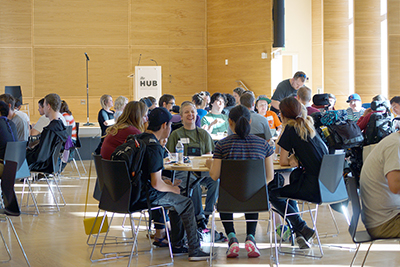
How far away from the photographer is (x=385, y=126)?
5.39 metres

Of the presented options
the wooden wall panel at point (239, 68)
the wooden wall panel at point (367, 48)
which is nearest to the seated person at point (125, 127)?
Result: the wooden wall panel at point (239, 68)

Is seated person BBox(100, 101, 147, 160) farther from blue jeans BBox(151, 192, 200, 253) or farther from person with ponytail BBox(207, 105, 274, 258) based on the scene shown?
person with ponytail BBox(207, 105, 274, 258)

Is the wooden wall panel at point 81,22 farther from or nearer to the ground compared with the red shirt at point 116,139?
farther from the ground

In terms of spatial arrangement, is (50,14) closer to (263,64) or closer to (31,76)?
(31,76)

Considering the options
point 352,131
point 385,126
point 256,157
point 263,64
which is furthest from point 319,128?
point 263,64

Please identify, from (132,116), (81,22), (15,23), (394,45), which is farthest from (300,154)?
(15,23)

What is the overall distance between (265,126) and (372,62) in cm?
747

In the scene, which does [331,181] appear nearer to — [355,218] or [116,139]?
[355,218]

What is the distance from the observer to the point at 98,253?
12.8 feet

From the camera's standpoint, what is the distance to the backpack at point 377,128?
539 cm

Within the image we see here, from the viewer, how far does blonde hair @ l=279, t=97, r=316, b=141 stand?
369cm

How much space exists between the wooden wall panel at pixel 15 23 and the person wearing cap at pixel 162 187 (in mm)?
9911

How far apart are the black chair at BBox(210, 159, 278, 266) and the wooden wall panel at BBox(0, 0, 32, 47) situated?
410 inches

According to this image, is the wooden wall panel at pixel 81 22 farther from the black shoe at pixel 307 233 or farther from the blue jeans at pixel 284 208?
the black shoe at pixel 307 233
